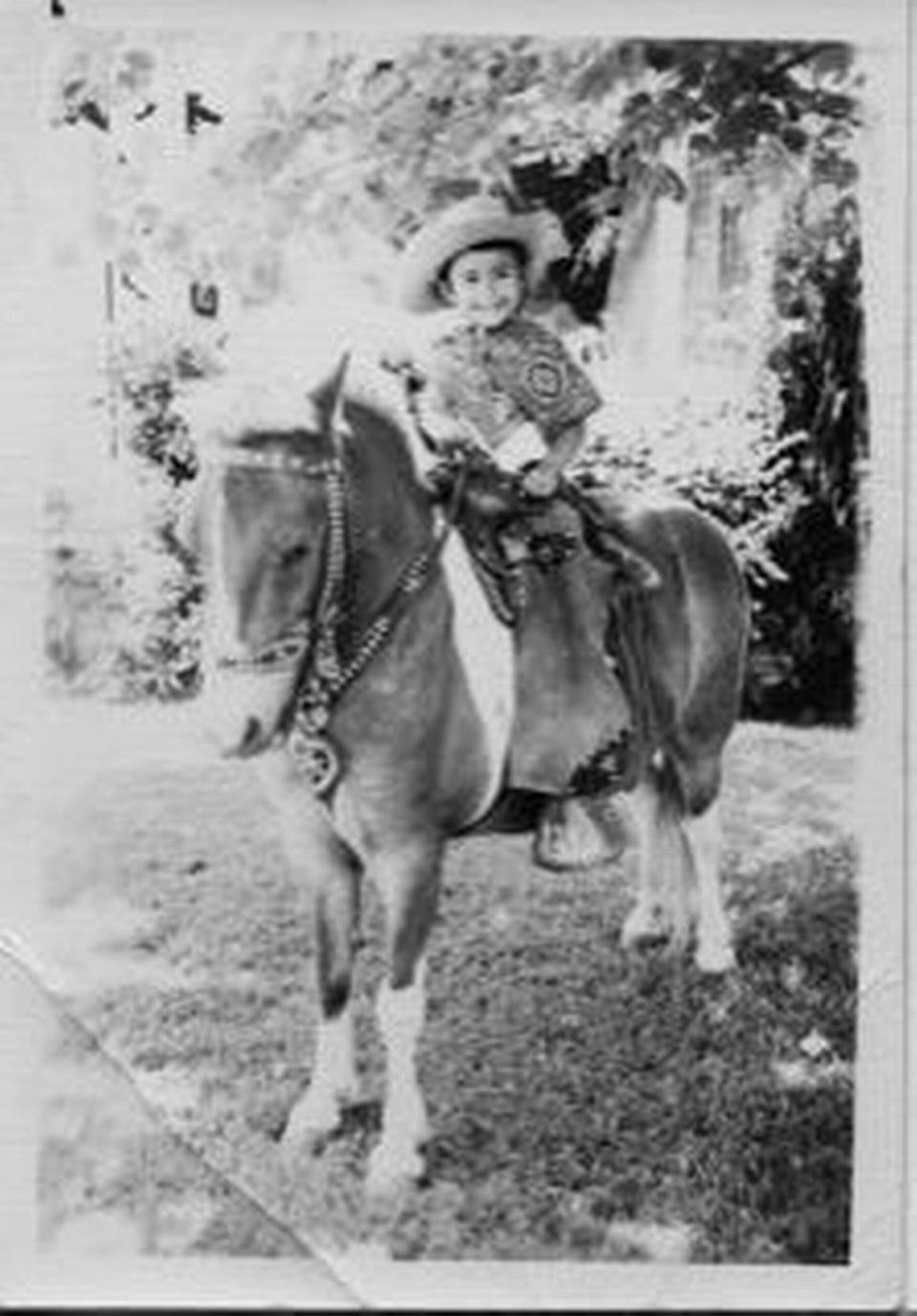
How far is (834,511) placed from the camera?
0.75 m

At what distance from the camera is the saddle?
74 centimetres

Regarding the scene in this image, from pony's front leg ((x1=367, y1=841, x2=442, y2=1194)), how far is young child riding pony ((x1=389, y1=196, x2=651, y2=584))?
136mm

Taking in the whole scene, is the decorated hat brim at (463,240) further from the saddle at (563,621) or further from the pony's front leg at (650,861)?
the pony's front leg at (650,861)

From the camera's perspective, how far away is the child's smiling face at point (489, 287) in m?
0.74

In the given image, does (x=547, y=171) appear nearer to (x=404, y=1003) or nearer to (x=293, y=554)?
(x=293, y=554)

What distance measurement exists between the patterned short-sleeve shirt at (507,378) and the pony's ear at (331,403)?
4cm

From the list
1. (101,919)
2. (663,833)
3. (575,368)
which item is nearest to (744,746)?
(663,833)

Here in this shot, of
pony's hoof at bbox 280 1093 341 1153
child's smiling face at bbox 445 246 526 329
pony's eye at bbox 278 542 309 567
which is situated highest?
child's smiling face at bbox 445 246 526 329

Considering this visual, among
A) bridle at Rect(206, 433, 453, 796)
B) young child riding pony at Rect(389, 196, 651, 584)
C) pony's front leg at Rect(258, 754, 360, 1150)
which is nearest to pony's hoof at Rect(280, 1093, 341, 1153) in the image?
pony's front leg at Rect(258, 754, 360, 1150)

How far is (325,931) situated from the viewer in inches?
29.0

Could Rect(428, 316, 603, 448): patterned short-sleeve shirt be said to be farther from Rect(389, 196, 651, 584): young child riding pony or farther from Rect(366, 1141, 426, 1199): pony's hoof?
Rect(366, 1141, 426, 1199): pony's hoof

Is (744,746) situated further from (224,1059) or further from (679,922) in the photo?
(224,1059)

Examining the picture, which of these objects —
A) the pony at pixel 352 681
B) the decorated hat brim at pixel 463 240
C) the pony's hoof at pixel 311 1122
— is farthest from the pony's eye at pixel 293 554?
the pony's hoof at pixel 311 1122

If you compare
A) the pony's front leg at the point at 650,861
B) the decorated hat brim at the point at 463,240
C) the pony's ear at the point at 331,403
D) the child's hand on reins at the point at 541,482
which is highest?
the decorated hat brim at the point at 463,240
